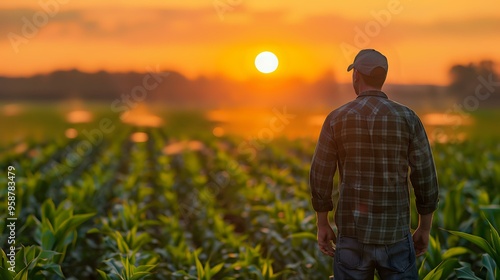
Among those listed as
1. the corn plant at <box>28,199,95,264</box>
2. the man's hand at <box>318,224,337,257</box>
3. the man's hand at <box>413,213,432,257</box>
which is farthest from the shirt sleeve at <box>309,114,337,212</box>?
the corn plant at <box>28,199,95,264</box>

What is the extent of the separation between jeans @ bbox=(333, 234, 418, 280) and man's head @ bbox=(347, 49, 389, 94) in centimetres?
79

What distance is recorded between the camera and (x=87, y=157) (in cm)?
1534

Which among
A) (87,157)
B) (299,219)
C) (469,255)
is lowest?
(469,255)

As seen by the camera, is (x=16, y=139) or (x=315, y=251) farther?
(x=16, y=139)

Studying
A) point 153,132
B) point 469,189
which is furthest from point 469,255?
point 153,132

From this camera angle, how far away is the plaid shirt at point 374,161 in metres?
3.21

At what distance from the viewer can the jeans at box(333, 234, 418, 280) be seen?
10.6 feet

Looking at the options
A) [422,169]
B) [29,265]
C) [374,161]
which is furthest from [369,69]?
[29,265]

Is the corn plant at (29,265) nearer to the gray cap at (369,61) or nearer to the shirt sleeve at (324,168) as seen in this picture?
the shirt sleeve at (324,168)

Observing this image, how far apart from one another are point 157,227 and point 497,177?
4409mm

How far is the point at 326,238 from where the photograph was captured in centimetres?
339

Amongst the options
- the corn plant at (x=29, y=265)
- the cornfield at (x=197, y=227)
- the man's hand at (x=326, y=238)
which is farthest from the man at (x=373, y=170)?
the corn plant at (x=29, y=265)

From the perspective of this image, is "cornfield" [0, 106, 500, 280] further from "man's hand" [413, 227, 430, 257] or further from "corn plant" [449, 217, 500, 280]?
"man's hand" [413, 227, 430, 257]

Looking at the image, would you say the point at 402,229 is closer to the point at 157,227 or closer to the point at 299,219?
the point at 299,219
